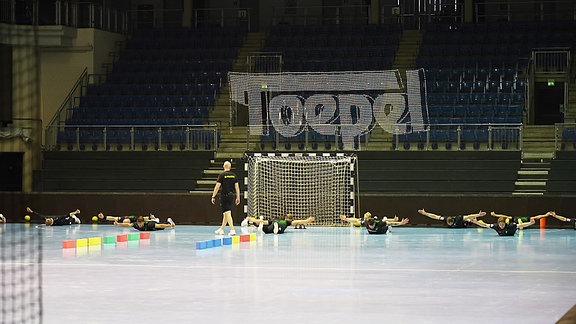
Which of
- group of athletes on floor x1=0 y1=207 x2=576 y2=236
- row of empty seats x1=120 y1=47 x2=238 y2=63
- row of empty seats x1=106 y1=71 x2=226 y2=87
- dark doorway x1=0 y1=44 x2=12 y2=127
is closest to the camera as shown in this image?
group of athletes on floor x1=0 y1=207 x2=576 y2=236

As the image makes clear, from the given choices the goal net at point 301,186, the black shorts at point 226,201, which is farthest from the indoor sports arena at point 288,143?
the black shorts at point 226,201

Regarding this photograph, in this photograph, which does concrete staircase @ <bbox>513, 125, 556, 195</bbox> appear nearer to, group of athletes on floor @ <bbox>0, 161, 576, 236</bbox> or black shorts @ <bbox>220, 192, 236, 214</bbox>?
group of athletes on floor @ <bbox>0, 161, 576, 236</bbox>

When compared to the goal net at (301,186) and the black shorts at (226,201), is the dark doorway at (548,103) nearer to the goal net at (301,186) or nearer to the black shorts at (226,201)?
the goal net at (301,186)

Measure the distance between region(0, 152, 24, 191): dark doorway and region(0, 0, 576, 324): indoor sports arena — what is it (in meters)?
0.11

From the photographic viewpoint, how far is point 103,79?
39281 millimetres

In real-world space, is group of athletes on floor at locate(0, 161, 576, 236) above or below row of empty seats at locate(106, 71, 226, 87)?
below

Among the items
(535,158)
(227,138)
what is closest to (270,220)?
(227,138)

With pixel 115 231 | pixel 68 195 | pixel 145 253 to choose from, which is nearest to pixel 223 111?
pixel 68 195

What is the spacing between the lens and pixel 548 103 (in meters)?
38.9

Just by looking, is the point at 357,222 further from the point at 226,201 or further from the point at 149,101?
the point at 149,101

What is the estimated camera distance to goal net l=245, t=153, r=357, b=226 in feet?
102

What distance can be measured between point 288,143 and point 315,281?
18.3 meters

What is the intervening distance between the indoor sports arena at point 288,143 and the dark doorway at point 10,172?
0.36 ft

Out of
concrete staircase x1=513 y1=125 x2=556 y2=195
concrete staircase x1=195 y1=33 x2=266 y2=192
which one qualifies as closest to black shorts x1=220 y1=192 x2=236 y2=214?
concrete staircase x1=195 y1=33 x2=266 y2=192
